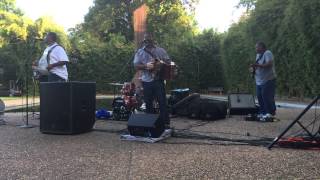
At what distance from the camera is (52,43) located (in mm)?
7984

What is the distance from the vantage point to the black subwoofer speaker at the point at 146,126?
6461 mm

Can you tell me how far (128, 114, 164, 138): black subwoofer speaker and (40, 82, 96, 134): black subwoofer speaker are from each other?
93cm

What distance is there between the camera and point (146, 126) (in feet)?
21.2

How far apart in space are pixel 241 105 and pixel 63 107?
5.00 metres

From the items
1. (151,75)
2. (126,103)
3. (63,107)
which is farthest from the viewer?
(126,103)

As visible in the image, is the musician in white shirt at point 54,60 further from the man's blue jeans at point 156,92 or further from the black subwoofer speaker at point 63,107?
the man's blue jeans at point 156,92

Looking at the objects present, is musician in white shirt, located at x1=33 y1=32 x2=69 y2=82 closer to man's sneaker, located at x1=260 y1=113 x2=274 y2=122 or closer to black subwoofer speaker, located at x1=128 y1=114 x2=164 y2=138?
black subwoofer speaker, located at x1=128 y1=114 x2=164 y2=138

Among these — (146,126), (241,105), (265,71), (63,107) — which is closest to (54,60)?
(63,107)

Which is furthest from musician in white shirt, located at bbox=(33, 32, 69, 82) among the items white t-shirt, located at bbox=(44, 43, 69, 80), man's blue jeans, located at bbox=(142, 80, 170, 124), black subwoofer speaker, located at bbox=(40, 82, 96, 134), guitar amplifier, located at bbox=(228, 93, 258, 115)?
guitar amplifier, located at bbox=(228, 93, 258, 115)

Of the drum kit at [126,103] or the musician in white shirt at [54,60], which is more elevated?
the musician in white shirt at [54,60]

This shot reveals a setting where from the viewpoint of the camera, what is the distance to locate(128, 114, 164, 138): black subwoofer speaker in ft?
21.2

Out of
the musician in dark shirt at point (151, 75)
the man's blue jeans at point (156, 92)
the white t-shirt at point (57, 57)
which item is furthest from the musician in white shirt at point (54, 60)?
the man's blue jeans at point (156, 92)

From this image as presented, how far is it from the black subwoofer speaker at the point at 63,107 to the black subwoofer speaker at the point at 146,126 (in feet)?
3.04

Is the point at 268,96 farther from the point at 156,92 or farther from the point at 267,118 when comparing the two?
the point at 156,92
